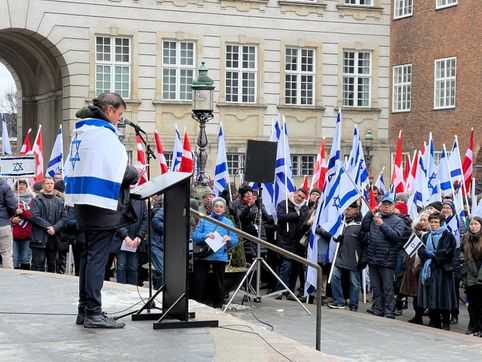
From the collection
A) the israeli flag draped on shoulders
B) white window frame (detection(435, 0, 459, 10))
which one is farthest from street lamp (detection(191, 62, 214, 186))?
white window frame (detection(435, 0, 459, 10))

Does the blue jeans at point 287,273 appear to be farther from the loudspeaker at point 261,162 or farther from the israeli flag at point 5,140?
the israeli flag at point 5,140

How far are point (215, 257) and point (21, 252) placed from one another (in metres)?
4.11

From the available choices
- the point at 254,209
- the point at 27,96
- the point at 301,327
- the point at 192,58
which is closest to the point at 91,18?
the point at 192,58

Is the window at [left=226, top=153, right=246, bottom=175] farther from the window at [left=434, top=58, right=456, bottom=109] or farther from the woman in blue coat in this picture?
the woman in blue coat

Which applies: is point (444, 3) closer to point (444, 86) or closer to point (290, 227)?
point (444, 86)

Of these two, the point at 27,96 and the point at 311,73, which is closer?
the point at 311,73

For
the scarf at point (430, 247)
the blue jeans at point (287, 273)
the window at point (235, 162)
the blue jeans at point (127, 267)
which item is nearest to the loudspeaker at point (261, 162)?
the blue jeans at point (287, 273)

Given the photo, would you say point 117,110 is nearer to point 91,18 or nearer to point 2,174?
point 2,174

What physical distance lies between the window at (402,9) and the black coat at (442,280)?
23220 mm

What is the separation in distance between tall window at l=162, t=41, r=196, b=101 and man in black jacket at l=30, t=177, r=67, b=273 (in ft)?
60.8

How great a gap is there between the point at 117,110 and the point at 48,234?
8.31 m

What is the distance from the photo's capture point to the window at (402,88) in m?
36.4

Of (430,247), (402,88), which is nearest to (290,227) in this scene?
(430,247)

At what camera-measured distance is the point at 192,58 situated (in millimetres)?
34438
